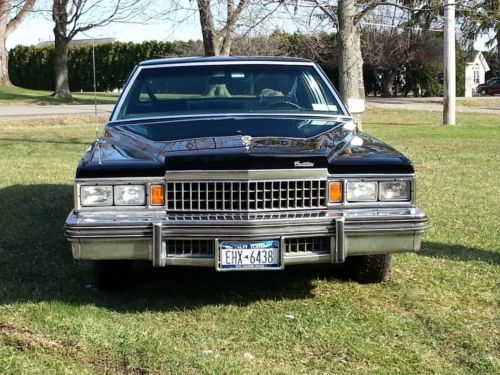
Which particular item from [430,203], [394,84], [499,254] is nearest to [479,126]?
[430,203]

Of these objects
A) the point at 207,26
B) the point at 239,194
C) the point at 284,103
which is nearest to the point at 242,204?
the point at 239,194

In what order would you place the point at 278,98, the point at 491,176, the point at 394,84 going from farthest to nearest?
the point at 394,84 → the point at 491,176 → the point at 278,98

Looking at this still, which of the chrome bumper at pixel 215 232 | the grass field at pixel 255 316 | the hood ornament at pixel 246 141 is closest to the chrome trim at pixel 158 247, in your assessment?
the chrome bumper at pixel 215 232

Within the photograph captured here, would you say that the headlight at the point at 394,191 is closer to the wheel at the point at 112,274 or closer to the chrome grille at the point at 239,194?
the chrome grille at the point at 239,194

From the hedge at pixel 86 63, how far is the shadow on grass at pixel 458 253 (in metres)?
41.6

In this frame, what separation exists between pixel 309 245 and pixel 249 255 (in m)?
0.38

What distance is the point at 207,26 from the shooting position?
1540 cm

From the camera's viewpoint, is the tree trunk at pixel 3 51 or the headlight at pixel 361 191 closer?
the headlight at pixel 361 191

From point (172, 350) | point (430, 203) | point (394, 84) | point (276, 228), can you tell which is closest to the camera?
point (172, 350)

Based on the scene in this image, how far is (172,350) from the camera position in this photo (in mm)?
3795

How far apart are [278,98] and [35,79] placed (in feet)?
167

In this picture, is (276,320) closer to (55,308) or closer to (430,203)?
(55,308)

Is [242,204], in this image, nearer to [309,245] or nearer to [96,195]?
[309,245]

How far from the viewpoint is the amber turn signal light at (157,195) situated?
411 cm
